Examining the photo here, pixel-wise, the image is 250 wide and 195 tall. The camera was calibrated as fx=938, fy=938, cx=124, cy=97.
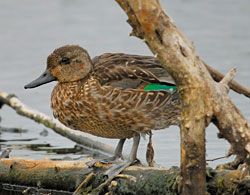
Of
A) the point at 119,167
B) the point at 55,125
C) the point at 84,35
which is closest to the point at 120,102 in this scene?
the point at 119,167

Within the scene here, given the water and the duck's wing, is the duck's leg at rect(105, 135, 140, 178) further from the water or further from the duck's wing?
the water

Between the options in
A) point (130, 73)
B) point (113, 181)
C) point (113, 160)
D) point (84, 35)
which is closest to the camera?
point (113, 181)

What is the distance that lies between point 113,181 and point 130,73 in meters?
0.92

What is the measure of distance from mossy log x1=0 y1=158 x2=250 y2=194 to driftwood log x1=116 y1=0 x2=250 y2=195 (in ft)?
1.85

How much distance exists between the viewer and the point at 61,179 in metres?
7.94

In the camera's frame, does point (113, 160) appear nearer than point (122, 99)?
No

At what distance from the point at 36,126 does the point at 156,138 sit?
161 cm

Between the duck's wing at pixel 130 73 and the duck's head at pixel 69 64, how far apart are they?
0.13 meters

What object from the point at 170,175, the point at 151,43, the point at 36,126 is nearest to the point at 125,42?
the point at 36,126

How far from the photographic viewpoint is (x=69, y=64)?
26.8 feet

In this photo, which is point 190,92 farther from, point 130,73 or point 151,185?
point 130,73

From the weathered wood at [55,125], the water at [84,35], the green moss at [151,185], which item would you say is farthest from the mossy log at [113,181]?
the water at [84,35]

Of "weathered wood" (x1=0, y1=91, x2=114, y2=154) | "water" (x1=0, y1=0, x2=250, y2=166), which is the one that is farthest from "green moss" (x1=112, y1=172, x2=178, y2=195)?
"water" (x1=0, y1=0, x2=250, y2=166)

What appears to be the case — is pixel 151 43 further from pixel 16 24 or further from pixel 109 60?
pixel 16 24
